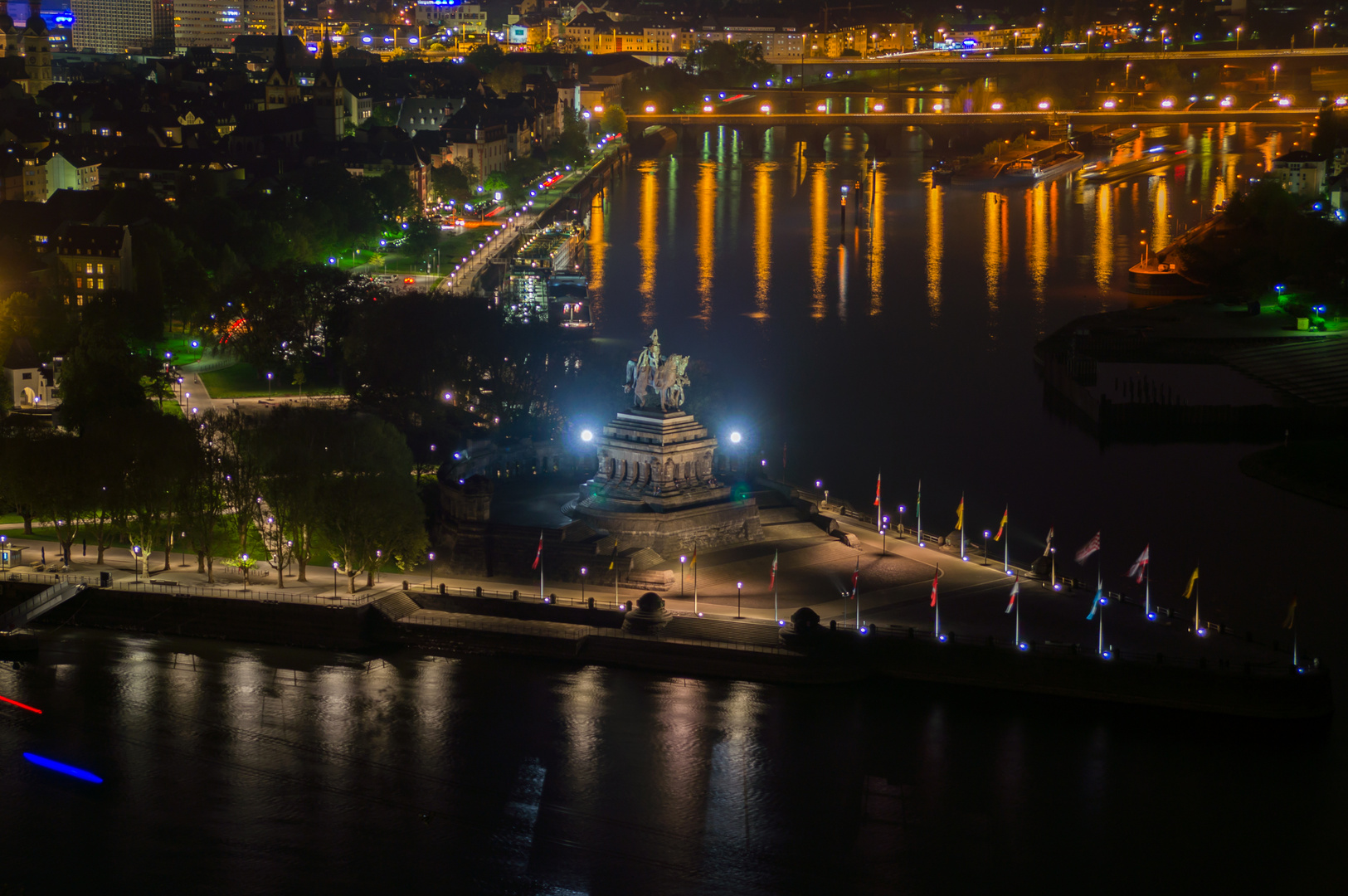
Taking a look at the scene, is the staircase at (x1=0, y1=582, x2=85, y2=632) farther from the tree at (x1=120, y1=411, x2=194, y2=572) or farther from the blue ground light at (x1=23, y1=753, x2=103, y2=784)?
the blue ground light at (x1=23, y1=753, x2=103, y2=784)

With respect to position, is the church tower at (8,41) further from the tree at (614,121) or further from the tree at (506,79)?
the tree at (614,121)

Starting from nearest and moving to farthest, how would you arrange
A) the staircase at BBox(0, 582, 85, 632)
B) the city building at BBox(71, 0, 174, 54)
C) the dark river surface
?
the dark river surface < the staircase at BBox(0, 582, 85, 632) < the city building at BBox(71, 0, 174, 54)

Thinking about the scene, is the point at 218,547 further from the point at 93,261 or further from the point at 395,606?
the point at 93,261

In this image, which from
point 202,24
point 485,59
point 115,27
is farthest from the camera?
point 202,24

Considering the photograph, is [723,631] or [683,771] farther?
[723,631]

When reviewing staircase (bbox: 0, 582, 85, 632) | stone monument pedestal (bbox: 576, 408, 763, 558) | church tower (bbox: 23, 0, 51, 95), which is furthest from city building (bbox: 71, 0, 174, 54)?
stone monument pedestal (bbox: 576, 408, 763, 558)

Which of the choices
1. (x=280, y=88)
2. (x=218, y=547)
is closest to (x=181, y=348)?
(x=218, y=547)
